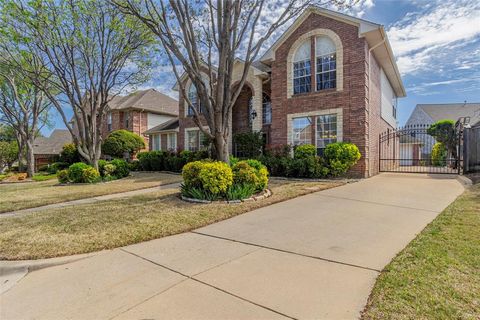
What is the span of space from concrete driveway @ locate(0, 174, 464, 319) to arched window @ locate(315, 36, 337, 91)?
9.02 metres

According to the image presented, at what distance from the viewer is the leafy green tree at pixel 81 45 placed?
1207cm

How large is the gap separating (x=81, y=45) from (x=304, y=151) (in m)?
12.0

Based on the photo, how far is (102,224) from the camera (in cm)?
556

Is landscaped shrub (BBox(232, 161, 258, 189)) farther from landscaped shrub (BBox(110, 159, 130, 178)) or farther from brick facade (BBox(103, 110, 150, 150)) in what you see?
brick facade (BBox(103, 110, 150, 150))

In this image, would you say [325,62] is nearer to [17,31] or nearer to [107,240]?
[107,240]

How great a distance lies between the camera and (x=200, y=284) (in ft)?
10.2

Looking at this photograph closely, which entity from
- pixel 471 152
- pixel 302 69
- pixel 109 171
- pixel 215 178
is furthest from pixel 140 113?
pixel 471 152

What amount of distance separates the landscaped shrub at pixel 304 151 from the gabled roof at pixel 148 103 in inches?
747

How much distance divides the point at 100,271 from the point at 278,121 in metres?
12.2

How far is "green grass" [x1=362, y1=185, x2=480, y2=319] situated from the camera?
240cm

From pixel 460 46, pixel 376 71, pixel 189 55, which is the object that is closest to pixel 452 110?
pixel 460 46

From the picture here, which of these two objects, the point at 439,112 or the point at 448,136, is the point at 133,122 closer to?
the point at 448,136

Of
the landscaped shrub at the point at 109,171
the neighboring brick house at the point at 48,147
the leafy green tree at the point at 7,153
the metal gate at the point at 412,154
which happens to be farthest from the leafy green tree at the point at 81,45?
the leafy green tree at the point at 7,153

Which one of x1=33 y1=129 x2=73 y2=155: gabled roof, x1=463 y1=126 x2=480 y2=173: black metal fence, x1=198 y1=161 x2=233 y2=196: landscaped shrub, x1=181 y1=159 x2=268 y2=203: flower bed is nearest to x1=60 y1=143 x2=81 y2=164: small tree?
x1=33 y1=129 x2=73 y2=155: gabled roof
